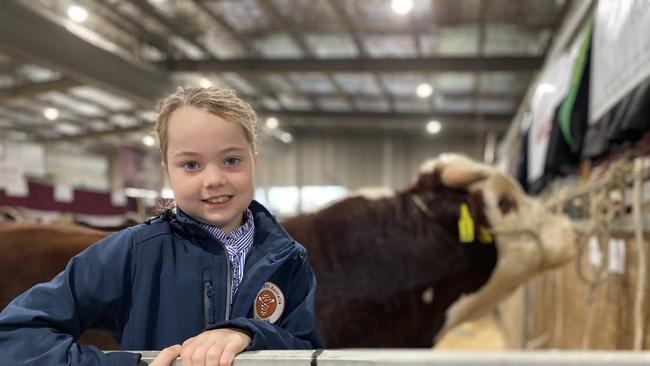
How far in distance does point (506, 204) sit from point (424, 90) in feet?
18.2

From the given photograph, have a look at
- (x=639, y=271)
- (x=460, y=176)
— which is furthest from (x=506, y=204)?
(x=639, y=271)

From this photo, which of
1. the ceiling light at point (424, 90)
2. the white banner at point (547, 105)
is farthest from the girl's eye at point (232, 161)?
the ceiling light at point (424, 90)

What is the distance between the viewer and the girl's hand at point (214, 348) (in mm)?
590

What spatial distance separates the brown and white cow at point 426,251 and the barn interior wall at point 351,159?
9.27 m

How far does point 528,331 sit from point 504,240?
1.98 metres

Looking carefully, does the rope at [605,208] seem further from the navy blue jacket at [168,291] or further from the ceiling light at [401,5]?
the ceiling light at [401,5]

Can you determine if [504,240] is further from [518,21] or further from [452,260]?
[518,21]

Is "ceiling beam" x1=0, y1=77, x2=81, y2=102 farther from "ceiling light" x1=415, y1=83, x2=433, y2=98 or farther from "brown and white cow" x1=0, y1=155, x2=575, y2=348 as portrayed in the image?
"ceiling light" x1=415, y1=83, x2=433, y2=98

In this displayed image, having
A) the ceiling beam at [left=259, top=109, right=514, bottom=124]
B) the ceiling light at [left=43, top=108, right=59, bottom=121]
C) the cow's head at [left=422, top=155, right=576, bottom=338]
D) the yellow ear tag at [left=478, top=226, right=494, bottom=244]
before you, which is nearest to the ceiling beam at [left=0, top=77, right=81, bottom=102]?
the ceiling light at [left=43, top=108, right=59, bottom=121]

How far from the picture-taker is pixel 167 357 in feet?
1.95

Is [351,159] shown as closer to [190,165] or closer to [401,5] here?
[401,5]

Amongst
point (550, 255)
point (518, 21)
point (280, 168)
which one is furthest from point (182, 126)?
point (280, 168)

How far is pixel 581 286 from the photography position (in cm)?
250

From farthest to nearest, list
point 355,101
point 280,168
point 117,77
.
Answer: point 280,168 < point 355,101 < point 117,77
